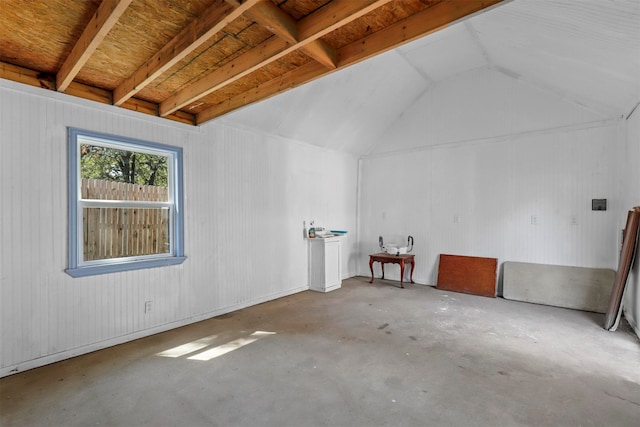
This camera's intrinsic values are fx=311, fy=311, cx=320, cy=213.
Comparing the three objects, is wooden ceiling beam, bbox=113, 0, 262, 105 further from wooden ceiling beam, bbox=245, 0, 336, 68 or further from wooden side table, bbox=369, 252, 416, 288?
wooden side table, bbox=369, 252, 416, 288

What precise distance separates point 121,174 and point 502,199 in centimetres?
541

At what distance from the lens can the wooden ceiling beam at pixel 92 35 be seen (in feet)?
5.76

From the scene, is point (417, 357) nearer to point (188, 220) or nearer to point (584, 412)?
point (584, 412)

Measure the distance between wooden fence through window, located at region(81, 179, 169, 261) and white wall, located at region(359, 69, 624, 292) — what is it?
13.7 feet

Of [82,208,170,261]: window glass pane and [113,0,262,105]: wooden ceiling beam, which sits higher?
[113,0,262,105]: wooden ceiling beam

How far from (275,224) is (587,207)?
14.8 ft

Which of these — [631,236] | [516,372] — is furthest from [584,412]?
[631,236]

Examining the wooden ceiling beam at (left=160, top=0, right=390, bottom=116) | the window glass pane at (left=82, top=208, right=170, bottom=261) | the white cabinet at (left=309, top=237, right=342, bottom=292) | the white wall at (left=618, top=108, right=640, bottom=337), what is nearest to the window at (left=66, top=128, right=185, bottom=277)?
the window glass pane at (left=82, top=208, right=170, bottom=261)

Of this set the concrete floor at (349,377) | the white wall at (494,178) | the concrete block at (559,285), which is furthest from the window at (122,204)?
the concrete block at (559,285)

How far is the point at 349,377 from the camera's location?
2.54 metres

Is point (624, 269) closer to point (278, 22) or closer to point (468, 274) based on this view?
point (468, 274)

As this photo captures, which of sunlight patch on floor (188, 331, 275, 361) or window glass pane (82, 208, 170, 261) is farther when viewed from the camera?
window glass pane (82, 208, 170, 261)

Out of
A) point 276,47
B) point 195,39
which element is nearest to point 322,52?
point 276,47

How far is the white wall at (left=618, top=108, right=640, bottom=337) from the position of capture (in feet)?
11.3
